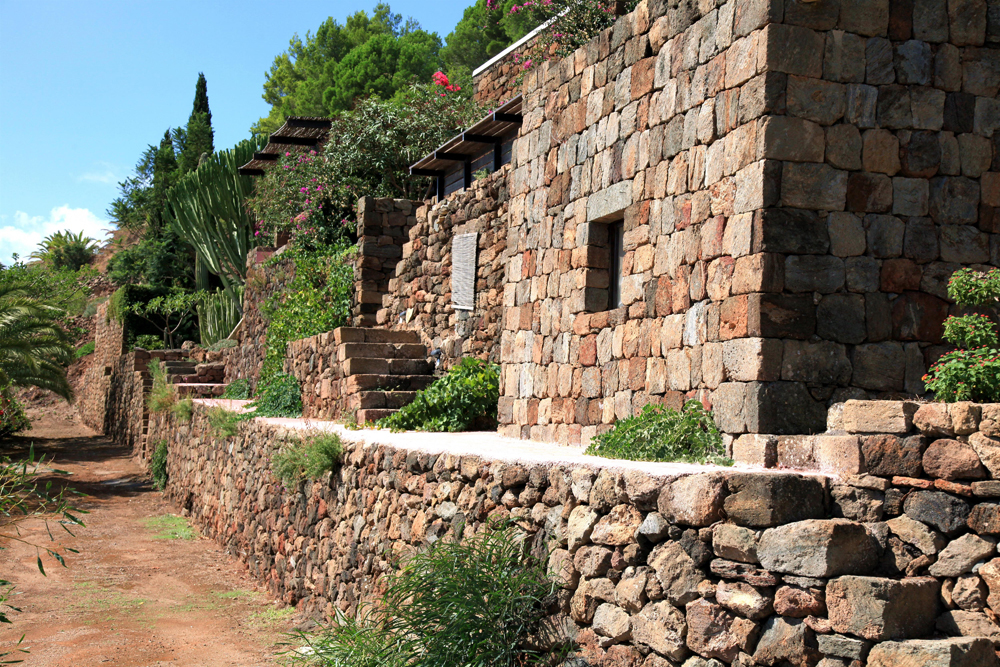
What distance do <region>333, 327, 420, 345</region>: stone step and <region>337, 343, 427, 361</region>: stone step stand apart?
0.25m

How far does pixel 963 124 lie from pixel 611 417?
10.4 feet

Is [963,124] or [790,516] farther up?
[963,124]

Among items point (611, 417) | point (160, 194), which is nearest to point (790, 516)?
point (611, 417)

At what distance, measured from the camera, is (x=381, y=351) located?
457 inches

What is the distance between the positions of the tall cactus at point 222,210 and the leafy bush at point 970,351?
21.5 m

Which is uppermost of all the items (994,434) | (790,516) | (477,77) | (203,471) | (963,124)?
(477,77)

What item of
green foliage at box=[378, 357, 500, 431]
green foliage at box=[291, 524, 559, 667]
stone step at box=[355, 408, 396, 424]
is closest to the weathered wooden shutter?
green foliage at box=[378, 357, 500, 431]

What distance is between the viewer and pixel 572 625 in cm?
460

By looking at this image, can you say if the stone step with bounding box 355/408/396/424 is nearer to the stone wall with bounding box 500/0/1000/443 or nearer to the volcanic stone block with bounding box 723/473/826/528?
the stone wall with bounding box 500/0/1000/443

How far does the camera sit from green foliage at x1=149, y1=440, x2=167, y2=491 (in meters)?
17.2

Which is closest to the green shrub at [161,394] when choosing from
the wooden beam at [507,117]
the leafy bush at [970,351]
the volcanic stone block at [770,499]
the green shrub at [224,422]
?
the green shrub at [224,422]

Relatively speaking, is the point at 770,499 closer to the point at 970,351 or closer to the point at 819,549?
the point at 819,549

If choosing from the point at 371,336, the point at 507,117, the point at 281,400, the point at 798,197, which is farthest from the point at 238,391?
the point at 798,197

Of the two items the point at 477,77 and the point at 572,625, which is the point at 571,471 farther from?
the point at 477,77
